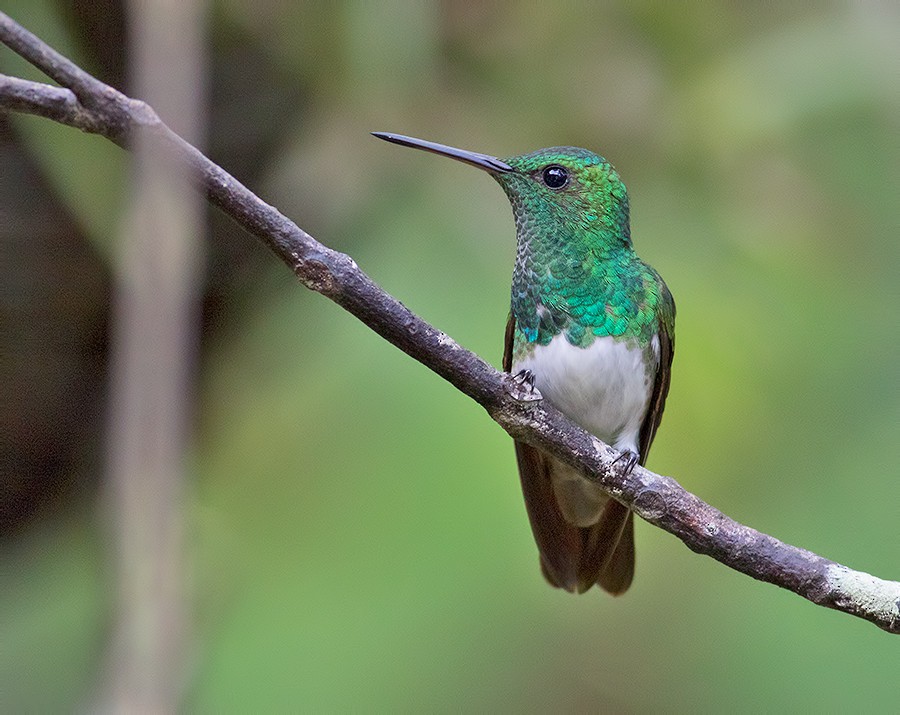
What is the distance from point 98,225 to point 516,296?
1.04 m

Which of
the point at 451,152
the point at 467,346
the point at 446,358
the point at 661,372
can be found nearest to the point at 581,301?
the point at 661,372

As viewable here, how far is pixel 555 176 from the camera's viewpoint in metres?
2.09

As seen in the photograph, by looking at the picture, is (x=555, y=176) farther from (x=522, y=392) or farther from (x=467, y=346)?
(x=522, y=392)

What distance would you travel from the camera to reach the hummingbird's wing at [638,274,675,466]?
2.17 metres

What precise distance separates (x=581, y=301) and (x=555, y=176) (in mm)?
251

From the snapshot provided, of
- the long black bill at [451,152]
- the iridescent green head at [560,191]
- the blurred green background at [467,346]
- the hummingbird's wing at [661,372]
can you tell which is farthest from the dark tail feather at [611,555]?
the long black bill at [451,152]

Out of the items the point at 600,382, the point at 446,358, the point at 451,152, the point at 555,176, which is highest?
the point at 555,176

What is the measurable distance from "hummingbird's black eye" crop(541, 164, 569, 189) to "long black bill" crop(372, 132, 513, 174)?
0.07 metres

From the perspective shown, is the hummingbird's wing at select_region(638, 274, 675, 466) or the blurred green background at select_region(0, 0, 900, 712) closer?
the hummingbird's wing at select_region(638, 274, 675, 466)

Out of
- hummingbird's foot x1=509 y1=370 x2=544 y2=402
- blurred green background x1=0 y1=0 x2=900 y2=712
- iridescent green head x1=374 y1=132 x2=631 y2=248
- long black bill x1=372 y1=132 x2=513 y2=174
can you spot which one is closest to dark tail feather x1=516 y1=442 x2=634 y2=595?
blurred green background x1=0 y1=0 x2=900 y2=712

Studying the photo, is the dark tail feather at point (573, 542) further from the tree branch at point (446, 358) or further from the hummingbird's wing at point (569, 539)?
the tree branch at point (446, 358)

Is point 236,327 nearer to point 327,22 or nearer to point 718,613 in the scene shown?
point 327,22

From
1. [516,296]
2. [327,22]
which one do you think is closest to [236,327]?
[327,22]

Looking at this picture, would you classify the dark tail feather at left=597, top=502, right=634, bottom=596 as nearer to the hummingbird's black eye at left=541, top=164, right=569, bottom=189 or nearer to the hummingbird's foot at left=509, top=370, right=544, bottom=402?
the hummingbird's black eye at left=541, top=164, right=569, bottom=189
